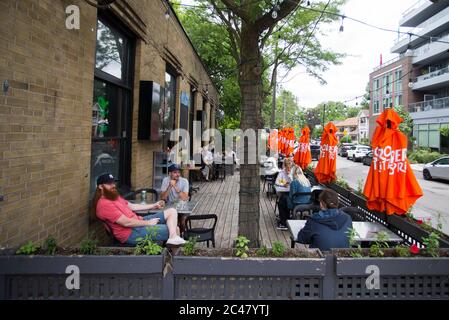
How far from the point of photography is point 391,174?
425 centimetres

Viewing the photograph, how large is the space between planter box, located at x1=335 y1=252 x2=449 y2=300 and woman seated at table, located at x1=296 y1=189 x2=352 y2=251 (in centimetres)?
93

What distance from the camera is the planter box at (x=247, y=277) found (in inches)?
106

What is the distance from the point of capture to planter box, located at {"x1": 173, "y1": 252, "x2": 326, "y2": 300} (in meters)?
2.69

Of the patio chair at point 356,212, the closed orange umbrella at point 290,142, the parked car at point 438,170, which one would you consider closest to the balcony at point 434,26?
the parked car at point 438,170

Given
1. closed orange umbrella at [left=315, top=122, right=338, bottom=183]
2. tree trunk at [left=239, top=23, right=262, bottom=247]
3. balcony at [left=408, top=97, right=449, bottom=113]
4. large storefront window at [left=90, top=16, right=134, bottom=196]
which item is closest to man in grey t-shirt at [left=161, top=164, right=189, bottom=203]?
large storefront window at [left=90, top=16, right=134, bottom=196]

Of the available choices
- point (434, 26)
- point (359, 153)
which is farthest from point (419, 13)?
point (359, 153)

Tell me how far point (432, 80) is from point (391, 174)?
35112 millimetres

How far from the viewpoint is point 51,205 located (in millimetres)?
3703

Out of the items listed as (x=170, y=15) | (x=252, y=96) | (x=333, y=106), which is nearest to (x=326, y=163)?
(x=252, y=96)

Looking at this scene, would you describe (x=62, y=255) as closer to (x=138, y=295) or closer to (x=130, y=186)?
(x=138, y=295)

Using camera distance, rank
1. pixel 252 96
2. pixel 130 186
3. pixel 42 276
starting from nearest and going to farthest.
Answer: pixel 42 276 → pixel 252 96 → pixel 130 186

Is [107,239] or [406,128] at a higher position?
[406,128]

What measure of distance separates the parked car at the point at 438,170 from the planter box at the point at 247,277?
1843 cm
